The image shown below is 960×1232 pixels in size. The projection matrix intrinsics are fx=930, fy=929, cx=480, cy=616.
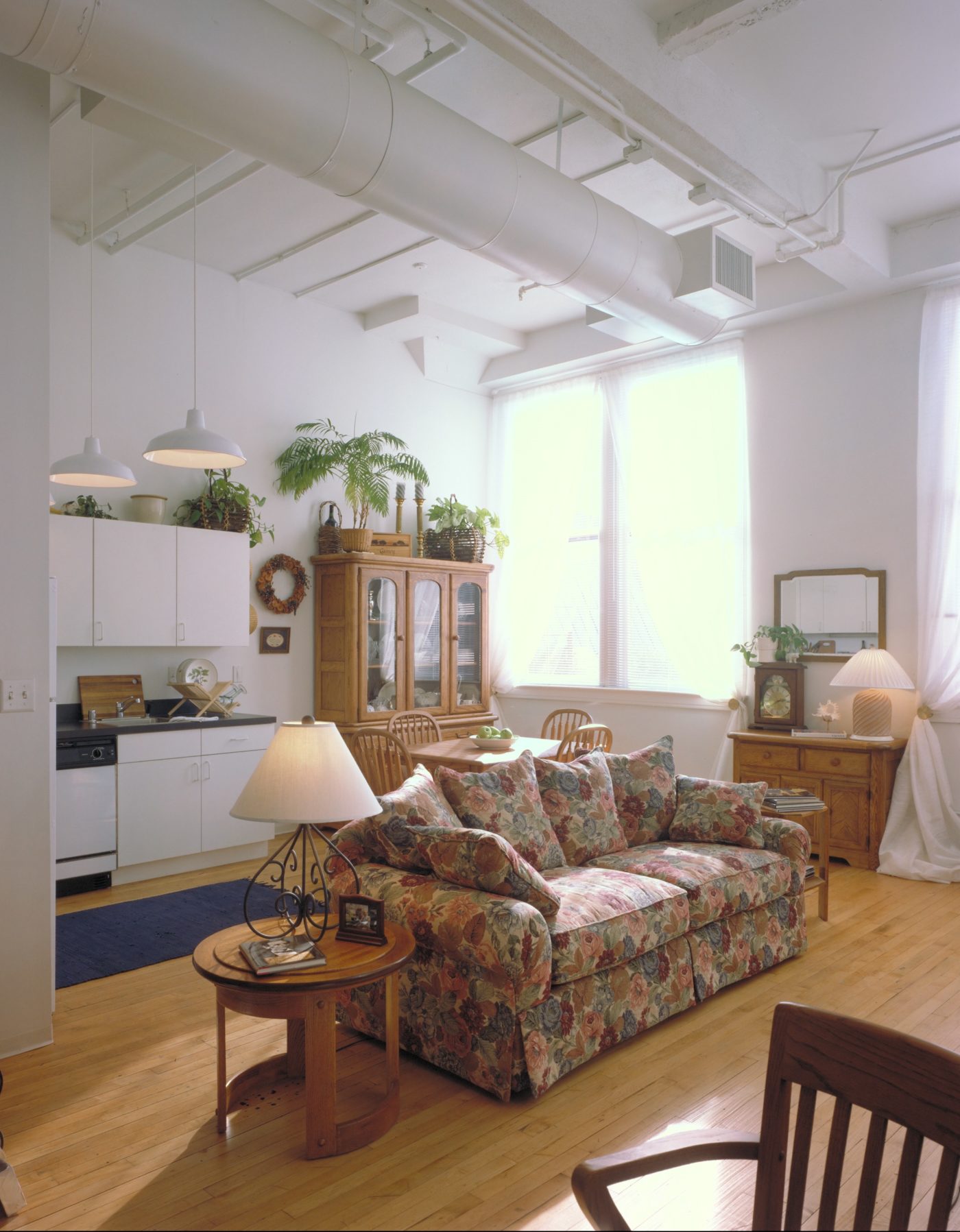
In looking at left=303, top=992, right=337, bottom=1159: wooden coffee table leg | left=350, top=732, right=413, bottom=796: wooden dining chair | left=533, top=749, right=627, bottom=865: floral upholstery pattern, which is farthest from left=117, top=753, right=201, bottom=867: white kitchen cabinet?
left=303, top=992, right=337, bottom=1159: wooden coffee table leg

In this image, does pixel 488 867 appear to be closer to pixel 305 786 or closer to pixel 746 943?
pixel 305 786

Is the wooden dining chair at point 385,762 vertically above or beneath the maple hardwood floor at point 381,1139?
above

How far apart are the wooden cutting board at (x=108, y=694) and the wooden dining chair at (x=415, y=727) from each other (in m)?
1.48

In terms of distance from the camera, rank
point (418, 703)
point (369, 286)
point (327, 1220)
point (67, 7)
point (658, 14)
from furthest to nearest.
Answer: point (418, 703)
point (369, 286)
point (658, 14)
point (67, 7)
point (327, 1220)

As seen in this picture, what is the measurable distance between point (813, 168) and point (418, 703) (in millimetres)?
4090

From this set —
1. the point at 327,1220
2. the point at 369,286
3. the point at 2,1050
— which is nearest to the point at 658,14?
the point at 369,286

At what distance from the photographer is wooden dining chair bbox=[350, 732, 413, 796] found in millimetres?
5062

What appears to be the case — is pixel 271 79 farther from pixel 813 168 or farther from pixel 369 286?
pixel 369 286

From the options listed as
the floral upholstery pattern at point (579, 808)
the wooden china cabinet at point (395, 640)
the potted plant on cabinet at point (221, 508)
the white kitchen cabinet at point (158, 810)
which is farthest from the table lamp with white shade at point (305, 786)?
the wooden china cabinet at point (395, 640)

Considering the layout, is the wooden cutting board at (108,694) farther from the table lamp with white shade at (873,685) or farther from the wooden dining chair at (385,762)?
the table lamp with white shade at (873,685)

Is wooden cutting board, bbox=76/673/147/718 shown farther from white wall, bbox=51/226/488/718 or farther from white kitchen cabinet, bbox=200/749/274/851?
white kitchen cabinet, bbox=200/749/274/851

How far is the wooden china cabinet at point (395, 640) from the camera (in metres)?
6.21

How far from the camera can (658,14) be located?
3.48 m

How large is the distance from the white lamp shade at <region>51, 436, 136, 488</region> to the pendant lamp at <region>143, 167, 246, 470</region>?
0.16 meters
